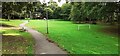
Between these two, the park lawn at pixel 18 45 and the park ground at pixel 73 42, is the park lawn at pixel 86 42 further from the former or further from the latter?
the park lawn at pixel 18 45

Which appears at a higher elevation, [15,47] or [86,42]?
[15,47]

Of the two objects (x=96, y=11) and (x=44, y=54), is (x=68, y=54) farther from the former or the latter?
(x=96, y=11)

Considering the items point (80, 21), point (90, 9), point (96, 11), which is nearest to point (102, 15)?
point (96, 11)

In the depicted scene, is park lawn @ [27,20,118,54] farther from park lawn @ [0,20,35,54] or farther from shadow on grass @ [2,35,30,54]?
shadow on grass @ [2,35,30,54]

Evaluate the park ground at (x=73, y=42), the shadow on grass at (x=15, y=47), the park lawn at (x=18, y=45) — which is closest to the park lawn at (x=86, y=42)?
the park ground at (x=73, y=42)

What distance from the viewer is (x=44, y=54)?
12.4 metres

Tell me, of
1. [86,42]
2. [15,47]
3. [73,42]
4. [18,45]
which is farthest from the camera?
[86,42]

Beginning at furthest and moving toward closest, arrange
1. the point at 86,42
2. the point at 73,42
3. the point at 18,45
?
the point at 86,42
the point at 73,42
the point at 18,45

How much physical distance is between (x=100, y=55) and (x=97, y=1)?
1598 centimetres

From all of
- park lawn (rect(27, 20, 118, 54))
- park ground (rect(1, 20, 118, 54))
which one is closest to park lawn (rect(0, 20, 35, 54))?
park ground (rect(1, 20, 118, 54))

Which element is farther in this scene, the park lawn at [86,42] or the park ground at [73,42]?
the park lawn at [86,42]

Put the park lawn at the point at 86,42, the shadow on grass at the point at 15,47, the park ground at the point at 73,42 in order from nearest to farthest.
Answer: the shadow on grass at the point at 15,47, the park ground at the point at 73,42, the park lawn at the point at 86,42

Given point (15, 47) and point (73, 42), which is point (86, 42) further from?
point (15, 47)

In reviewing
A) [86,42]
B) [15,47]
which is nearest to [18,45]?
[15,47]
